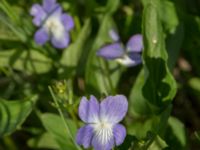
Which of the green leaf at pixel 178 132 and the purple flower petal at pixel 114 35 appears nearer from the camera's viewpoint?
the green leaf at pixel 178 132

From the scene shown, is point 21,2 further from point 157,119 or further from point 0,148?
point 157,119

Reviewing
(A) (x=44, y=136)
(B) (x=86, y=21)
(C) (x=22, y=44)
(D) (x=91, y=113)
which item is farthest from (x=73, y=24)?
(D) (x=91, y=113)

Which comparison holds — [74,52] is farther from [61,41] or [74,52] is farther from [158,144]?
[158,144]

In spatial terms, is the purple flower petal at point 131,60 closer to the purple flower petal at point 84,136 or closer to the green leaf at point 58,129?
the green leaf at point 58,129

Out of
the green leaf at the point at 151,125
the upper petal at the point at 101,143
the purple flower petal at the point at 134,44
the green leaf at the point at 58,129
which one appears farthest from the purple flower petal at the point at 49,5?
the upper petal at the point at 101,143

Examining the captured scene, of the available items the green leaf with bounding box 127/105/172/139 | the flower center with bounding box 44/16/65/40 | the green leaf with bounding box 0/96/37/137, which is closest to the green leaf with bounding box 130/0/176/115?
the green leaf with bounding box 127/105/172/139

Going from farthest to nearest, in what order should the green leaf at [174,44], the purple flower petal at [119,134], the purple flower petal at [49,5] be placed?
the purple flower petal at [49,5] → the green leaf at [174,44] → the purple flower petal at [119,134]
